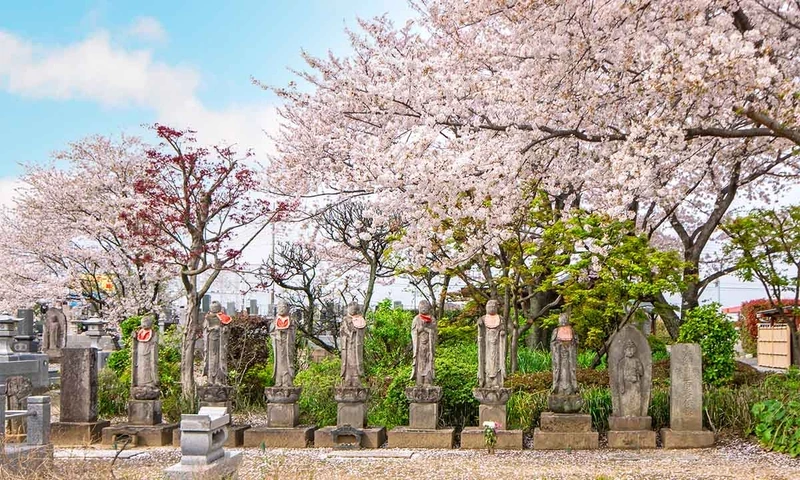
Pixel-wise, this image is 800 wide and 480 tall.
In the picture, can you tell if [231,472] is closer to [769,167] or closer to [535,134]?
[535,134]

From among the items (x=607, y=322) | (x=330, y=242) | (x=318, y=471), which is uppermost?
(x=330, y=242)

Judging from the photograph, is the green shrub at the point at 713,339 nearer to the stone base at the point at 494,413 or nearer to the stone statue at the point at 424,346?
the stone base at the point at 494,413

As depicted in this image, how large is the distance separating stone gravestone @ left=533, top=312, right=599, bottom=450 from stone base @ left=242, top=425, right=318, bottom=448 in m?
3.02

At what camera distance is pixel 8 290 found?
23.2 m

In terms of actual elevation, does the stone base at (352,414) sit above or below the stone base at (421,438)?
above

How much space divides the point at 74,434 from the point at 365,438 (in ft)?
13.8

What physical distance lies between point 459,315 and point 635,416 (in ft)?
24.7

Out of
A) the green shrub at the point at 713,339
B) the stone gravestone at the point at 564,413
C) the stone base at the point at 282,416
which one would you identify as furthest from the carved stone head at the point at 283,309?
the green shrub at the point at 713,339

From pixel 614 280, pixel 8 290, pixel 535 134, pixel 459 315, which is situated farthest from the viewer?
pixel 8 290

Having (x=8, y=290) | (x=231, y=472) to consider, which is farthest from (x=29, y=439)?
(x=8, y=290)

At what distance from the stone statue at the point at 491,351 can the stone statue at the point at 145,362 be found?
4660 millimetres

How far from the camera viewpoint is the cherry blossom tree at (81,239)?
66.8 feet

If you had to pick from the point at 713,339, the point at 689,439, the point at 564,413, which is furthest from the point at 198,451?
the point at 713,339

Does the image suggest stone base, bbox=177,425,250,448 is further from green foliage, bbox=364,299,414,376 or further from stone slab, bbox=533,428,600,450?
stone slab, bbox=533,428,600,450
